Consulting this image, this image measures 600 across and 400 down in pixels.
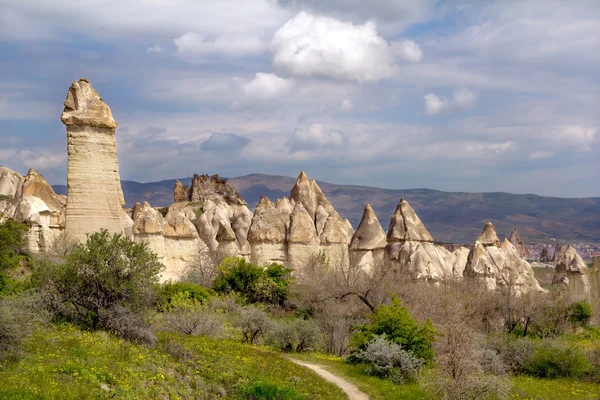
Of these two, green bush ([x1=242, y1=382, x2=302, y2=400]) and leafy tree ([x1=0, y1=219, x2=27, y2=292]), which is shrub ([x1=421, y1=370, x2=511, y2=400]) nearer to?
green bush ([x1=242, y1=382, x2=302, y2=400])

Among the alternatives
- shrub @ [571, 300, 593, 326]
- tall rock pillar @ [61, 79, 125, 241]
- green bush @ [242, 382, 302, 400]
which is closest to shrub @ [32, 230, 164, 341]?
green bush @ [242, 382, 302, 400]

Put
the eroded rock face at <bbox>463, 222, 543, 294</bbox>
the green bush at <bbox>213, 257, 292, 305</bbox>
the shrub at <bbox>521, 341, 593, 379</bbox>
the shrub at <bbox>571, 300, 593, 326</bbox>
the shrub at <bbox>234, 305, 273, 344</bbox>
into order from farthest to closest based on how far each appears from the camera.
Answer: the eroded rock face at <bbox>463, 222, 543, 294</bbox>
the shrub at <bbox>571, 300, 593, 326</bbox>
the green bush at <bbox>213, 257, 292, 305</bbox>
the shrub at <bbox>234, 305, 273, 344</bbox>
the shrub at <bbox>521, 341, 593, 379</bbox>

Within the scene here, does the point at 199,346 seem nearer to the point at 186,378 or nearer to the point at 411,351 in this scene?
the point at 186,378

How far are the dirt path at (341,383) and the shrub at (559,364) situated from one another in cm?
735

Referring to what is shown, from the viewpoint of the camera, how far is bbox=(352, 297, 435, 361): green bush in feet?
65.5

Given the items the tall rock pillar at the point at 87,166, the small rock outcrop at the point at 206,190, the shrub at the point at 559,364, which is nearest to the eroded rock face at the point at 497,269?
the shrub at the point at 559,364

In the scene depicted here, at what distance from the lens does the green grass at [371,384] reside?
16922 millimetres

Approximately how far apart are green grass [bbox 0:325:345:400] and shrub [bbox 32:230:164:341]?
2.49 ft

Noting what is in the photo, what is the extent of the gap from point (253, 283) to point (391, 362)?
1299 cm

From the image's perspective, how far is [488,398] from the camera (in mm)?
15039

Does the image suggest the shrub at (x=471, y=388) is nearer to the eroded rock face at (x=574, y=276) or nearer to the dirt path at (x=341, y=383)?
the dirt path at (x=341, y=383)

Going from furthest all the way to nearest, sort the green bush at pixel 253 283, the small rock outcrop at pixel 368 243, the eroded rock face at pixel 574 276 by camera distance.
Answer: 1. the eroded rock face at pixel 574 276
2. the small rock outcrop at pixel 368 243
3. the green bush at pixel 253 283

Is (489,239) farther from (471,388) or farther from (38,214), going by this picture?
(471,388)

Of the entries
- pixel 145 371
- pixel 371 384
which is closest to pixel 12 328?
pixel 145 371
